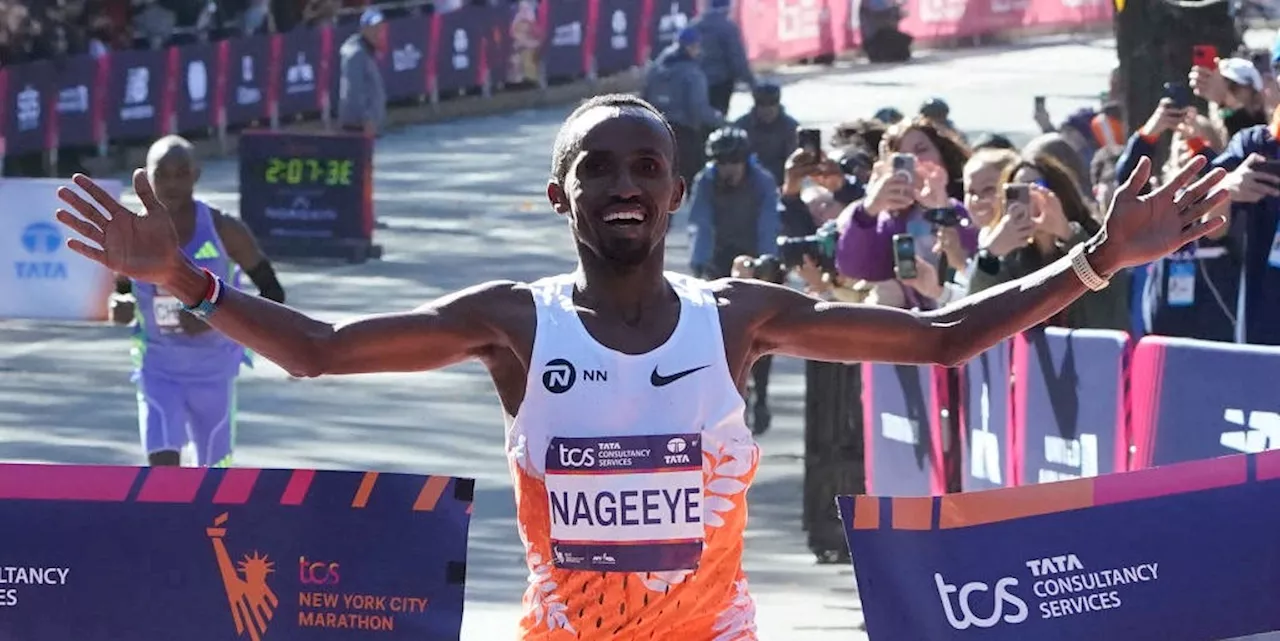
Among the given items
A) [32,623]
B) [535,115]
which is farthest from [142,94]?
[32,623]

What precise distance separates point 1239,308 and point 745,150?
4.75 meters

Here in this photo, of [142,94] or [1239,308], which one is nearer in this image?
[1239,308]

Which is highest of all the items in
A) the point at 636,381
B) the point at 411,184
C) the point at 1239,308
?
the point at 636,381

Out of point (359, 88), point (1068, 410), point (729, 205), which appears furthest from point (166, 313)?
point (359, 88)

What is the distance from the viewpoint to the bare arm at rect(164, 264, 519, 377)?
4.82 metres

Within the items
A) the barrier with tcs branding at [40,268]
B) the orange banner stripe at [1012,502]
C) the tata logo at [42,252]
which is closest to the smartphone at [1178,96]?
the orange banner stripe at [1012,502]

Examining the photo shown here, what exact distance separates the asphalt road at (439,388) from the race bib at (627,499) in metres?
4.85

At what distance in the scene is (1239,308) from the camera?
10000mm

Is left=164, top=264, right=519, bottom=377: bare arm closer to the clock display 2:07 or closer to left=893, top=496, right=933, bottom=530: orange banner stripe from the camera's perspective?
left=893, top=496, right=933, bottom=530: orange banner stripe

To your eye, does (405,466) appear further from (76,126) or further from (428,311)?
(76,126)

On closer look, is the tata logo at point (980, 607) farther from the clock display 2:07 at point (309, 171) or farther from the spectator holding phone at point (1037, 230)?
the clock display 2:07 at point (309, 171)

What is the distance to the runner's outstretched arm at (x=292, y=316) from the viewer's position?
4777 millimetres

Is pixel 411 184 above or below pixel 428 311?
below

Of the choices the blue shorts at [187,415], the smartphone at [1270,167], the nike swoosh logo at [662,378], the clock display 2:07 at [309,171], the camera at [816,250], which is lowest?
the clock display 2:07 at [309,171]
